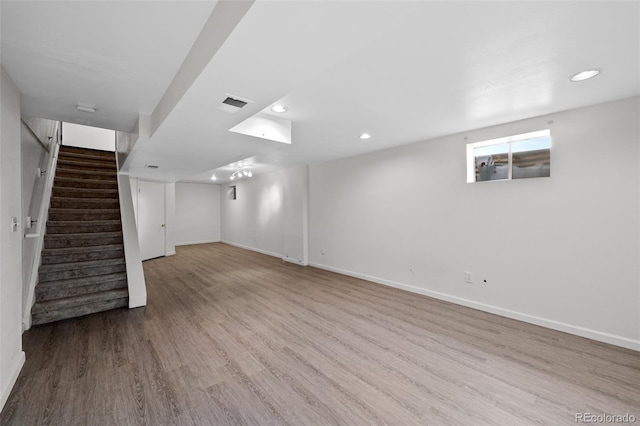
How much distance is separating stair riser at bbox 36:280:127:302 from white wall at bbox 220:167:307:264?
3596mm

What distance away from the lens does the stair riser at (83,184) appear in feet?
14.8

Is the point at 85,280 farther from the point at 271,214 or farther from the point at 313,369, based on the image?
the point at 271,214

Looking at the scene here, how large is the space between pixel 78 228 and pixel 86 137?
4111 millimetres

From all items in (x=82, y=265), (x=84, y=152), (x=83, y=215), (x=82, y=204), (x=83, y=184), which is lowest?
(x=82, y=265)

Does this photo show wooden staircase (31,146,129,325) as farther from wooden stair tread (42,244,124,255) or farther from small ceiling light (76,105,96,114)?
small ceiling light (76,105,96,114)

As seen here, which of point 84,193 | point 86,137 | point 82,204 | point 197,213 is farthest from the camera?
point 197,213

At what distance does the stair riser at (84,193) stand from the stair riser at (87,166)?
80 cm

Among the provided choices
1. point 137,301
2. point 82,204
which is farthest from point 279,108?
point 82,204

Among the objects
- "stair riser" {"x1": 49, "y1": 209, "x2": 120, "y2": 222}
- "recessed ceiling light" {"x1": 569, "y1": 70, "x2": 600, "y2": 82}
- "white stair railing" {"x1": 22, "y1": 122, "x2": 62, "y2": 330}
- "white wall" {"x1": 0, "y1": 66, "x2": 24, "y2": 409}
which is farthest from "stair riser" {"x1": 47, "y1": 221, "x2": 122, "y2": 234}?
"recessed ceiling light" {"x1": 569, "y1": 70, "x2": 600, "y2": 82}

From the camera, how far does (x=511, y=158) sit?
324 centimetres

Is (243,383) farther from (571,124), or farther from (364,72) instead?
(571,124)

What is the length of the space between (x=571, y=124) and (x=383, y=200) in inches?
99.5

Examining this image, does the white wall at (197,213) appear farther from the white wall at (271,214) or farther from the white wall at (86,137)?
the white wall at (86,137)

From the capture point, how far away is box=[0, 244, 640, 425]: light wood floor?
68.2 inches
